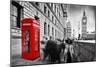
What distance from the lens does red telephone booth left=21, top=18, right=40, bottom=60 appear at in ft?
11.3

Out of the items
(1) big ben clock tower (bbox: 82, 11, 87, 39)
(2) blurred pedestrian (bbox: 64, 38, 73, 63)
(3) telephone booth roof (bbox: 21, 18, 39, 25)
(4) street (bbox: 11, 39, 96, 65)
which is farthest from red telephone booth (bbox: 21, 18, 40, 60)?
(1) big ben clock tower (bbox: 82, 11, 87, 39)

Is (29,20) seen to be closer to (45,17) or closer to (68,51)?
(45,17)

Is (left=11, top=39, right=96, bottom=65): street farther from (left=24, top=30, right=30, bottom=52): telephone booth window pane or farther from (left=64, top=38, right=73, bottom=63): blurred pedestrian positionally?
(left=24, top=30, right=30, bottom=52): telephone booth window pane

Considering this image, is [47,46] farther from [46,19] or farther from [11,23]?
[11,23]

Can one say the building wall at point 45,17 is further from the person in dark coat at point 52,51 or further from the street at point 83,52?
the street at point 83,52

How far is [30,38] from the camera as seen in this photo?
351cm

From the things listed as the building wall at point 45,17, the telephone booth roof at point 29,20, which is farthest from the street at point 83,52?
the telephone booth roof at point 29,20

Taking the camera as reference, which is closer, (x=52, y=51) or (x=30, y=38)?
(x=30, y=38)

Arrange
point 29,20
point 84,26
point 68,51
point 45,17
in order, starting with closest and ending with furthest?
point 29,20 → point 45,17 → point 68,51 → point 84,26

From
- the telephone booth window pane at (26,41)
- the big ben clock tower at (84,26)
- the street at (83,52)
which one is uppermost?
the big ben clock tower at (84,26)

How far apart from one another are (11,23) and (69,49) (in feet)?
3.70

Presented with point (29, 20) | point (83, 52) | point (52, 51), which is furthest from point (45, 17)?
point (83, 52)

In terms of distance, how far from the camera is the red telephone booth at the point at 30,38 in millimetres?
3459
